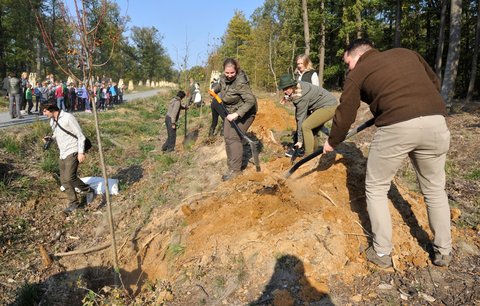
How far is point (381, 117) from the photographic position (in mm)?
2717

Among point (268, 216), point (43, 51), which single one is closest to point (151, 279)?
point (268, 216)

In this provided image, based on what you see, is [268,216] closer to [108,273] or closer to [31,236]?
[108,273]

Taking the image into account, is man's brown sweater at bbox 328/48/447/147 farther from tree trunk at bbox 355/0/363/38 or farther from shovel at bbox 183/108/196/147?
tree trunk at bbox 355/0/363/38

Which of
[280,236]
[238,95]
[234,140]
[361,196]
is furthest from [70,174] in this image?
[361,196]

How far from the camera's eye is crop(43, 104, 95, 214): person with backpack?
5340 millimetres

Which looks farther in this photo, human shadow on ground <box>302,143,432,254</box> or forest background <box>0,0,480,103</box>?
forest background <box>0,0,480,103</box>

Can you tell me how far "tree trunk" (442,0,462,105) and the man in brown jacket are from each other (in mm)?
9047

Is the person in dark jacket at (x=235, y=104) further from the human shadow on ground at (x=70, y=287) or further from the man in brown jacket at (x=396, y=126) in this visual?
the human shadow on ground at (x=70, y=287)

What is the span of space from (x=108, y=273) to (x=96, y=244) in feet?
2.16

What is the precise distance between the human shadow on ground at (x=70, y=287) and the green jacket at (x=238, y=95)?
8.28 feet

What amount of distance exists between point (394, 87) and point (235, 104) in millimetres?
2664

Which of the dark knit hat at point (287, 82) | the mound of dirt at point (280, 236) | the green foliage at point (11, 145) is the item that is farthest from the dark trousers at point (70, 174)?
the dark knit hat at point (287, 82)

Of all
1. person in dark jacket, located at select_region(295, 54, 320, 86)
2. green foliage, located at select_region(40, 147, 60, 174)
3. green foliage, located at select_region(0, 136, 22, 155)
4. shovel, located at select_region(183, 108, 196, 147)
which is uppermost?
person in dark jacket, located at select_region(295, 54, 320, 86)

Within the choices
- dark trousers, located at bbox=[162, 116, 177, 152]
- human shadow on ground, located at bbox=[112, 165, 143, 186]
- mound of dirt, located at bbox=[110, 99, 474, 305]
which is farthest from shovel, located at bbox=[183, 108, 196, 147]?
mound of dirt, located at bbox=[110, 99, 474, 305]
